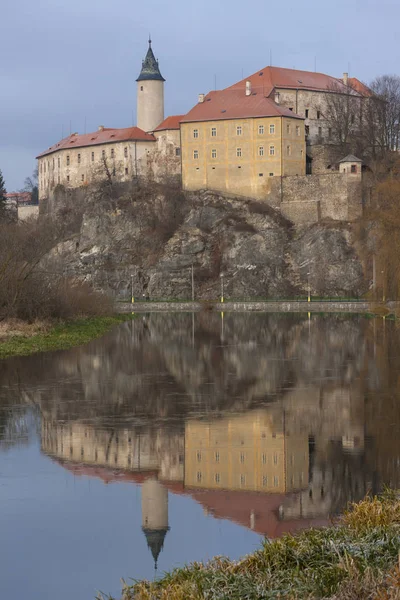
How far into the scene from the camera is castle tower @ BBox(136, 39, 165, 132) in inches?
3393

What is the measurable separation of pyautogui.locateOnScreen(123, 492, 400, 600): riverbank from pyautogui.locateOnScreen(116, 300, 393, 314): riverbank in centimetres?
4834

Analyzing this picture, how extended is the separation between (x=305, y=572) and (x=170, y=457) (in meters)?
7.29

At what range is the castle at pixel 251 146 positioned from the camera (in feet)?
247

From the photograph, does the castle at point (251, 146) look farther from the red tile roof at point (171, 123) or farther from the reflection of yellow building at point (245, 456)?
the reflection of yellow building at point (245, 456)

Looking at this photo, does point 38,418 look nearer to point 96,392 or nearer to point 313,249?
point 96,392

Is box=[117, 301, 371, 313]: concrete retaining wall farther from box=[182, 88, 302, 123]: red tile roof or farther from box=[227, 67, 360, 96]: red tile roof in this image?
box=[227, 67, 360, 96]: red tile roof

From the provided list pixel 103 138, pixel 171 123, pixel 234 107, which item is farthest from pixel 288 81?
pixel 103 138

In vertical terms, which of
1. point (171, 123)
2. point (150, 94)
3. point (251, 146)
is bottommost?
point (251, 146)

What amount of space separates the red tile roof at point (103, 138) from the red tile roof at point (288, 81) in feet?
28.6

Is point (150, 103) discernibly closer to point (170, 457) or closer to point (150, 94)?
point (150, 94)

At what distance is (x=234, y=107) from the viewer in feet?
261

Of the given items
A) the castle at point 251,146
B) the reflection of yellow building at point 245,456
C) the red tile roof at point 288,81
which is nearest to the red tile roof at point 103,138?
the castle at point 251,146

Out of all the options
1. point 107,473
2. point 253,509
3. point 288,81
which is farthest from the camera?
point 288,81

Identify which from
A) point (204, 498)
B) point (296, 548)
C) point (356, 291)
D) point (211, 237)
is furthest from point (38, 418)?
point (211, 237)
